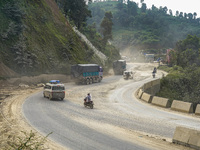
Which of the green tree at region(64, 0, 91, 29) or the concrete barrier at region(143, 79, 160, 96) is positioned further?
the green tree at region(64, 0, 91, 29)

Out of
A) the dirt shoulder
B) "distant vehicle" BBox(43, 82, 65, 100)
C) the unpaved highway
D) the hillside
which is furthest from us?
the hillside

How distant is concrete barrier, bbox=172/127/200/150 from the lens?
46.2 ft

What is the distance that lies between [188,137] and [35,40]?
4027 centimetres

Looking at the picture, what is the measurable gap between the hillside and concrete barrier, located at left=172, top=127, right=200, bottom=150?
31.9m

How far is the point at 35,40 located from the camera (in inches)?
1949

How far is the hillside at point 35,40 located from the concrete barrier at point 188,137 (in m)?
31.9

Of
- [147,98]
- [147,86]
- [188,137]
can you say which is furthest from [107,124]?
[147,86]

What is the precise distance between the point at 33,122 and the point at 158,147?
9.72 m

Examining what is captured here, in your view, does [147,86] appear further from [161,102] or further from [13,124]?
[13,124]

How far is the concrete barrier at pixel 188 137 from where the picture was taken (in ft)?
46.2

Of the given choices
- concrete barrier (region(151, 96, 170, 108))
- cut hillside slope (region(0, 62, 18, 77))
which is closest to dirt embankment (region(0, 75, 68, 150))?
cut hillside slope (region(0, 62, 18, 77))

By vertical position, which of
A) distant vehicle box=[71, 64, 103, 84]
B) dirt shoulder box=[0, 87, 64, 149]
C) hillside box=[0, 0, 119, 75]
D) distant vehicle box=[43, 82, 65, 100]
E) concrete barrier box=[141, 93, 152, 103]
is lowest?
dirt shoulder box=[0, 87, 64, 149]

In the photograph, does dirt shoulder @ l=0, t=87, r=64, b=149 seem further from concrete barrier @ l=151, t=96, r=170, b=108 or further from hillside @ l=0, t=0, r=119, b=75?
concrete barrier @ l=151, t=96, r=170, b=108

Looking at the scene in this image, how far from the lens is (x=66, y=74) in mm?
51188
